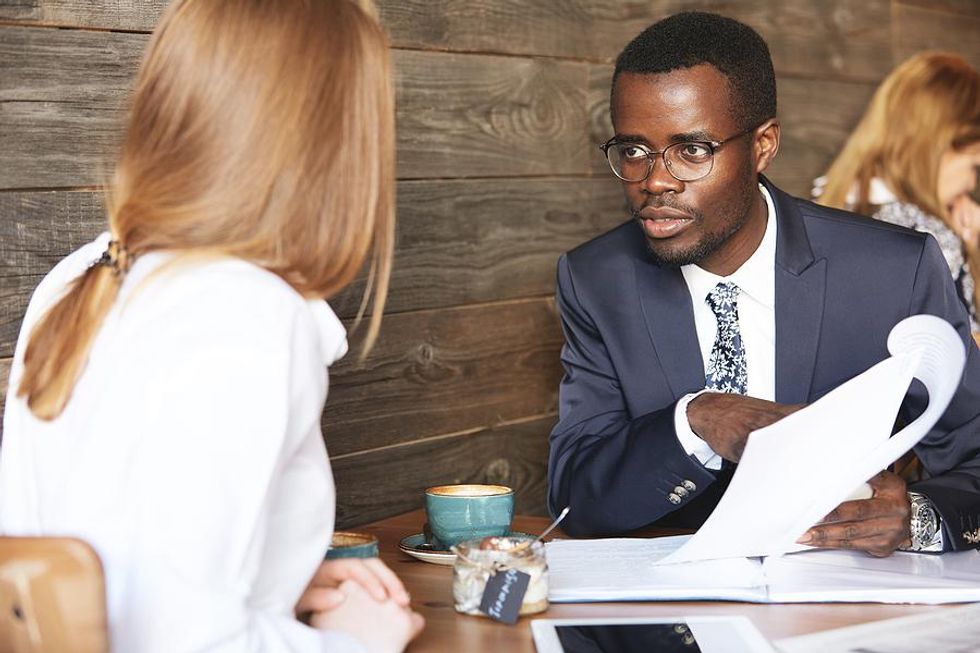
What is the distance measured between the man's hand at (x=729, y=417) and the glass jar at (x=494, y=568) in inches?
14.2

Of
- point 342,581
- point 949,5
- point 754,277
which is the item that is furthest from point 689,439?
point 949,5

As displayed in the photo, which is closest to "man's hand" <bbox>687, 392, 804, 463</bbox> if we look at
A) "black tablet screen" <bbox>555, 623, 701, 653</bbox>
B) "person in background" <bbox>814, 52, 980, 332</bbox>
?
"black tablet screen" <bbox>555, 623, 701, 653</bbox>

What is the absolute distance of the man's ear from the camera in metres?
1.89

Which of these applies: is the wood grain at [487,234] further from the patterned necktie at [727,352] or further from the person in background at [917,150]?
the person in background at [917,150]

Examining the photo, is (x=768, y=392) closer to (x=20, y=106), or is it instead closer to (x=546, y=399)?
(x=546, y=399)

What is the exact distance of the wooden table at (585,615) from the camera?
124 cm

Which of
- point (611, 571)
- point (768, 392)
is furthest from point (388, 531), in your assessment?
point (768, 392)

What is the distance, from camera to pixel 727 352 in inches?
72.5

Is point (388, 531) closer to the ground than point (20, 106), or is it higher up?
closer to the ground

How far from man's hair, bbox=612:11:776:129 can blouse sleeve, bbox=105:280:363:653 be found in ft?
3.23

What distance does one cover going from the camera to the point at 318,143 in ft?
3.53

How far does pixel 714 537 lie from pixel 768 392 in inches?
18.0

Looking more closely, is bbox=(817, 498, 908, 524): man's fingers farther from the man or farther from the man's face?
the man's face

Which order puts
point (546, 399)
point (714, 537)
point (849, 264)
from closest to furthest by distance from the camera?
point (714, 537) < point (849, 264) < point (546, 399)
